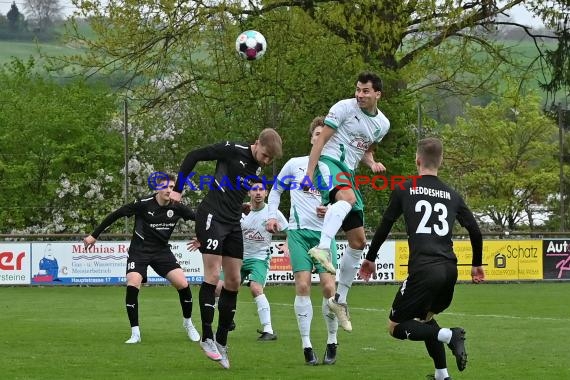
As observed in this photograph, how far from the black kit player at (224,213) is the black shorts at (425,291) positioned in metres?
2.27

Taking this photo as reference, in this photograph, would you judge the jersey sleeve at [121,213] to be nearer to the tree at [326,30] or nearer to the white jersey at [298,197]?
the white jersey at [298,197]

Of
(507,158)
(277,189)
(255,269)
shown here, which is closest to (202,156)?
(277,189)

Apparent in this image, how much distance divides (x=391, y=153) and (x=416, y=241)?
25514 millimetres

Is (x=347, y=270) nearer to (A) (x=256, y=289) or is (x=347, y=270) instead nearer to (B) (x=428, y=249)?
(B) (x=428, y=249)

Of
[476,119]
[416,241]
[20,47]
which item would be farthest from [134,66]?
[20,47]

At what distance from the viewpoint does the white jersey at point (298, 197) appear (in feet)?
39.1

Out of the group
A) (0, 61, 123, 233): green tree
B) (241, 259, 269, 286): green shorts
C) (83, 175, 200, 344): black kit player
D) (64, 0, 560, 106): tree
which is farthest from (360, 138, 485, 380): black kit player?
(0, 61, 123, 233): green tree

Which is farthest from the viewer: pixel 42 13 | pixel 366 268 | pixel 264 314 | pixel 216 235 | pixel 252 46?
pixel 42 13

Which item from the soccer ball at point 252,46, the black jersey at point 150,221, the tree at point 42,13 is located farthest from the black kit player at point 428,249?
the tree at point 42,13

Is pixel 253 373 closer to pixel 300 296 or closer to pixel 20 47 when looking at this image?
pixel 300 296

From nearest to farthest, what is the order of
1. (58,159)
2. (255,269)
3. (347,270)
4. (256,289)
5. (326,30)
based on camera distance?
(347,270) → (256,289) → (255,269) → (326,30) → (58,159)

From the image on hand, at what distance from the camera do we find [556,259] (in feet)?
98.9

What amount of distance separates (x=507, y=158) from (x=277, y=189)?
57703 mm

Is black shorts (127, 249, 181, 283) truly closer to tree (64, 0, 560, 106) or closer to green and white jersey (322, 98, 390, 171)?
green and white jersey (322, 98, 390, 171)
